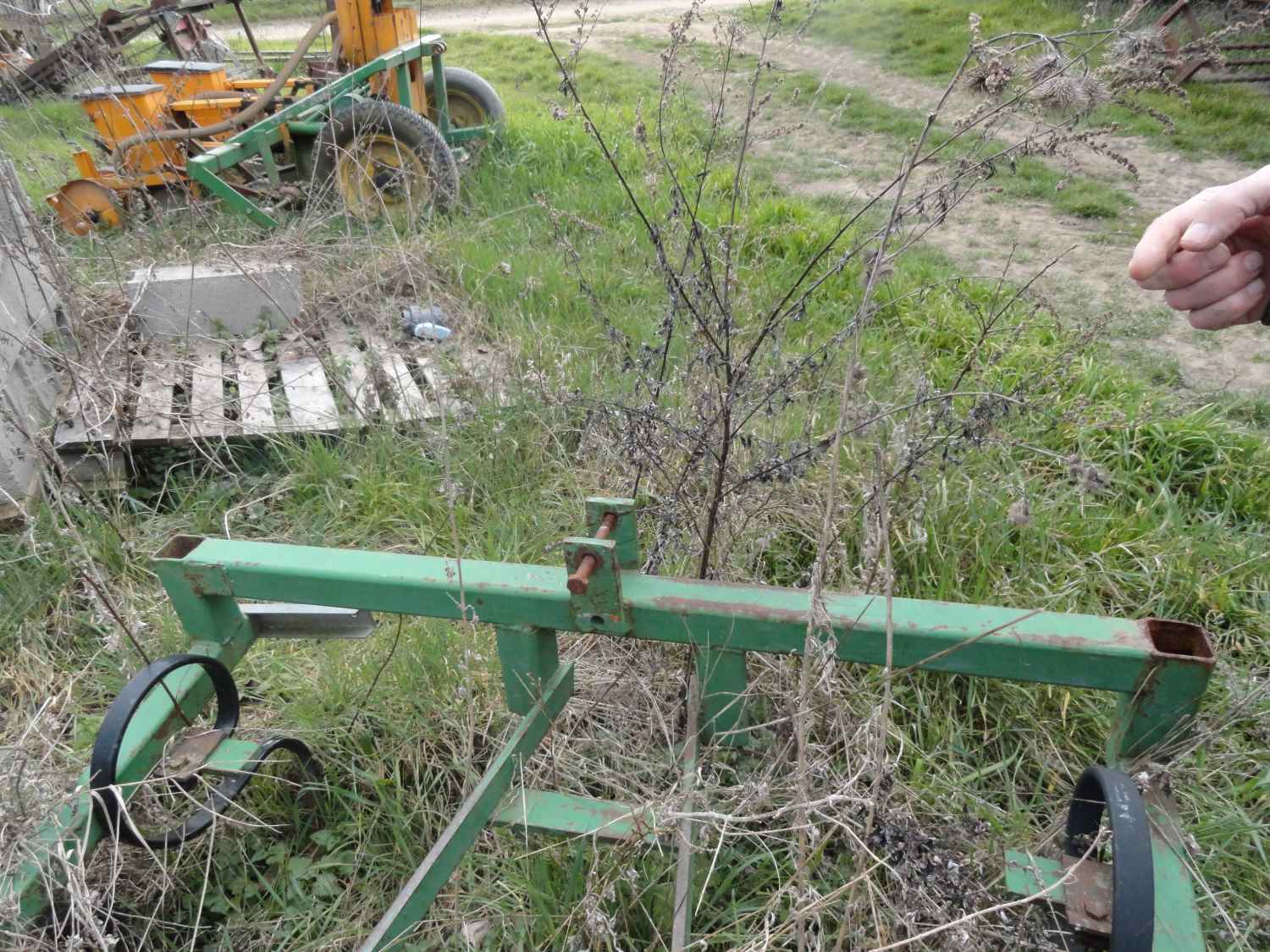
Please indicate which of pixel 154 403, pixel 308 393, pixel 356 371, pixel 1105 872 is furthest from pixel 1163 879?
pixel 154 403

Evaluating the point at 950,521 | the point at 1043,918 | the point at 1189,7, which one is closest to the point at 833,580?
the point at 950,521

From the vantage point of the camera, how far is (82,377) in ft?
10.5

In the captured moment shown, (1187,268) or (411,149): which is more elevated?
(1187,268)

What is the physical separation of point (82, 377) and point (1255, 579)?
13.4ft

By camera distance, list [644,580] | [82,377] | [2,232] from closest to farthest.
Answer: [644,580] → [2,232] → [82,377]

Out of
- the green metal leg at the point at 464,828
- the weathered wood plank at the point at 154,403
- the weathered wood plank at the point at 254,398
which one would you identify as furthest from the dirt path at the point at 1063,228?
the weathered wood plank at the point at 154,403

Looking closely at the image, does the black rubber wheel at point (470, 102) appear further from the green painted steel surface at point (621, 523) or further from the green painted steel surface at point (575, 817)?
the green painted steel surface at point (575, 817)

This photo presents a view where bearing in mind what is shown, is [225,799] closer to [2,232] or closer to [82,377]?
[82,377]

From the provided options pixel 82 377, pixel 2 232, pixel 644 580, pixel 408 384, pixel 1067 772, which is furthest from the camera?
pixel 408 384

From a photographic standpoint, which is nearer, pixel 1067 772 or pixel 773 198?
pixel 1067 772

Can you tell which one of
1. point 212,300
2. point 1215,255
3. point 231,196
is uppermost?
point 1215,255

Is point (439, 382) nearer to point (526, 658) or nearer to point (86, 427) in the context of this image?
point (86, 427)

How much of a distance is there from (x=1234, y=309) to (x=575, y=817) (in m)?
1.58

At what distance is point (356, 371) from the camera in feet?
12.3
